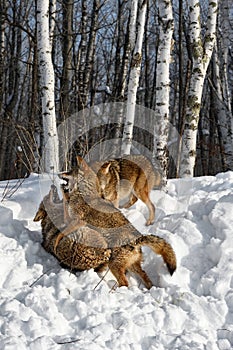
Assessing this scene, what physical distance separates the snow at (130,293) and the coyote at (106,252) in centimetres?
10

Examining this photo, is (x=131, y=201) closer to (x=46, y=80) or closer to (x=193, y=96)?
(x=193, y=96)

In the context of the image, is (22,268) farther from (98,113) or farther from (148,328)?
(98,113)

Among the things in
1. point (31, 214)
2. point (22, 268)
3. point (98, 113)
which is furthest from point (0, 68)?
point (22, 268)

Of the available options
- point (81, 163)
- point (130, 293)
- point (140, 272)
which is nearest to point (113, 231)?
point (140, 272)

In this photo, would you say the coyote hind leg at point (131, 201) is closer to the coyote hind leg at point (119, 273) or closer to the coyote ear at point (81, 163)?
the coyote ear at point (81, 163)

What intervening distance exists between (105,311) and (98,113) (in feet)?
38.1

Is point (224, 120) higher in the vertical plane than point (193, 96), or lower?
lower

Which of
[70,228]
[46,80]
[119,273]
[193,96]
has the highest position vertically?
[46,80]

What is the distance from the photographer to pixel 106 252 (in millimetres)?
4059

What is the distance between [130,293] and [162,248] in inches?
22.4

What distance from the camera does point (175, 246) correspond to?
4461mm

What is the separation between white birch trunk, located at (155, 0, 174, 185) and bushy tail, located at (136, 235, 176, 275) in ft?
7.23

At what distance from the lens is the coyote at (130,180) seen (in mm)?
5363

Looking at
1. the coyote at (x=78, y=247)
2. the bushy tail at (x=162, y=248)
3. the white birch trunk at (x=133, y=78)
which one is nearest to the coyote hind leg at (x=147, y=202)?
the bushy tail at (x=162, y=248)
